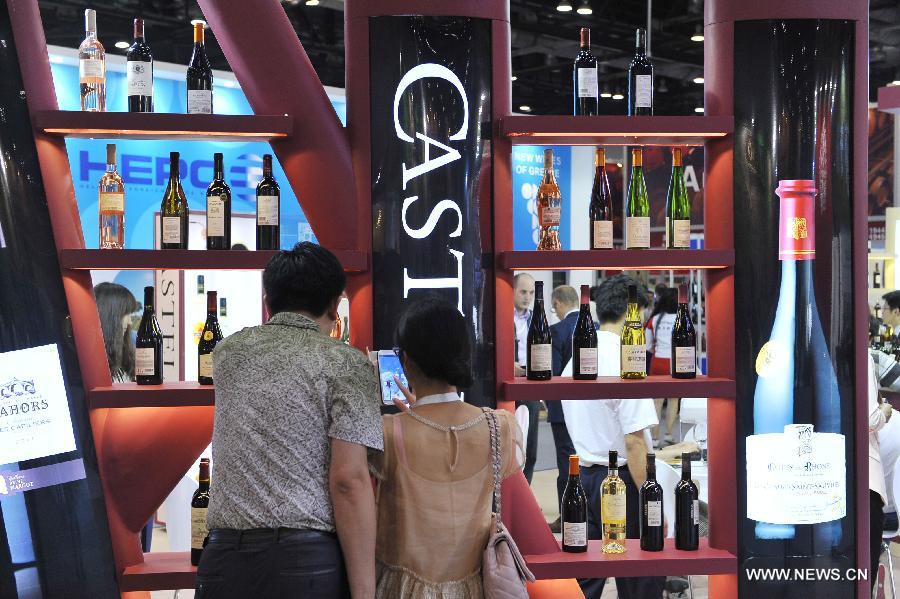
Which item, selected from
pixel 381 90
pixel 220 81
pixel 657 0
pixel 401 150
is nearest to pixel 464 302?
pixel 401 150

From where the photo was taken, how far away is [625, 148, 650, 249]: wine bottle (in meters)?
3.12

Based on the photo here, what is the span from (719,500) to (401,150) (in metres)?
1.43

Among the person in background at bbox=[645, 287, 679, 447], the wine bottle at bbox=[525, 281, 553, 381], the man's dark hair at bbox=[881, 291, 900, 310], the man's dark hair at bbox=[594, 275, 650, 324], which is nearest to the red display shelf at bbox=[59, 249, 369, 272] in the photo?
the wine bottle at bbox=[525, 281, 553, 381]

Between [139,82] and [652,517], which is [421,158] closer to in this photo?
[139,82]

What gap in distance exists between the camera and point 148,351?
311cm

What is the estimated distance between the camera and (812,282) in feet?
10.2

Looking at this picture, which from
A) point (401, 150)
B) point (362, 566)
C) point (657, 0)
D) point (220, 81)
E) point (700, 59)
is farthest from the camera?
point (700, 59)

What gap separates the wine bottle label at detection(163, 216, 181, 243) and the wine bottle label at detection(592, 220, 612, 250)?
1.23 m

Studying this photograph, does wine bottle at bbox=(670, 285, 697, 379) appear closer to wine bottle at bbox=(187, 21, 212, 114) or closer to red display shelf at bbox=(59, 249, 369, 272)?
red display shelf at bbox=(59, 249, 369, 272)

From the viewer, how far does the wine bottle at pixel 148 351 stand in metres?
3.08

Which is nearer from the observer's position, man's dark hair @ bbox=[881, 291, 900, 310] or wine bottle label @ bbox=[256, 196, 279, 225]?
wine bottle label @ bbox=[256, 196, 279, 225]

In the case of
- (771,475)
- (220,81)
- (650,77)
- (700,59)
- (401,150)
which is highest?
(700,59)

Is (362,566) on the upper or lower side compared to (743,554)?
upper

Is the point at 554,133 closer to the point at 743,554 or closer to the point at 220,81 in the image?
the point at 743,554
